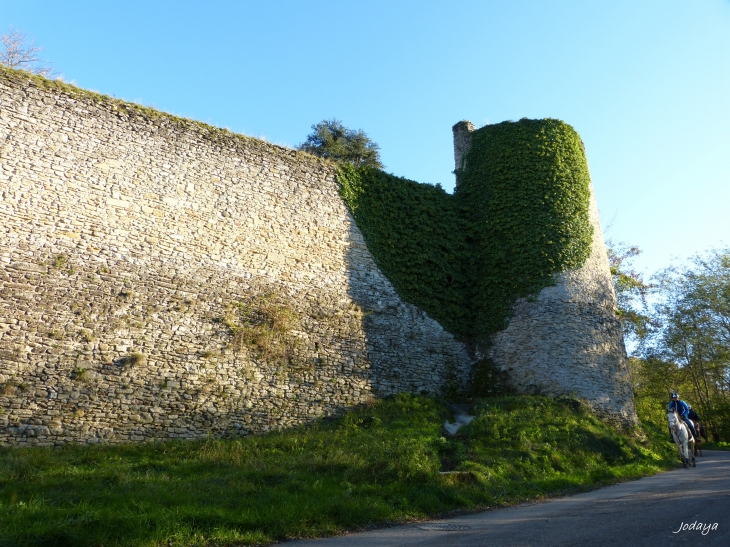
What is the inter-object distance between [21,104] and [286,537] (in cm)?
1102

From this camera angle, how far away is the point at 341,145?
29953 mm

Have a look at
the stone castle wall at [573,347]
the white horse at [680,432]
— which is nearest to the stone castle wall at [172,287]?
the stone castle wall at [573,347]

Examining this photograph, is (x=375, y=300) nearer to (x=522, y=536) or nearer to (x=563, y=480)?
(x=563, y=480)

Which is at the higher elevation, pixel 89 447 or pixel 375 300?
pixel 375 300

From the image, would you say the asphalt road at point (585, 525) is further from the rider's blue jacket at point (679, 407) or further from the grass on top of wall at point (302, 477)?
the rider's blue jacket at point (679, 407)

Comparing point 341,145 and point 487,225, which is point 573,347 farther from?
point 341,145

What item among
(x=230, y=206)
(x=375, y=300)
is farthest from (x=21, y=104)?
(x=375, y=300)

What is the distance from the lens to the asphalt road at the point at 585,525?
5016 millimetres

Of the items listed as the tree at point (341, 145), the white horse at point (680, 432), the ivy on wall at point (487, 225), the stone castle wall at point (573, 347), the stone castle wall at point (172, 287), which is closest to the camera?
the stone castle wall at point (172, 287)

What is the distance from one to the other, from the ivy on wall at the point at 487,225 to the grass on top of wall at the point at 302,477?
174 inches

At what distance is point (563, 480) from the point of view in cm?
918

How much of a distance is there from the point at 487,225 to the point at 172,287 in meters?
10.0

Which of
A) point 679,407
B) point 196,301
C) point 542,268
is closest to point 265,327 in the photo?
point 196,301

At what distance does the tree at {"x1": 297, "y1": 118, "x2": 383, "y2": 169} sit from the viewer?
2975cm
